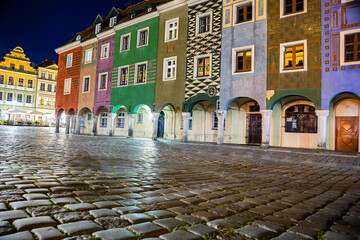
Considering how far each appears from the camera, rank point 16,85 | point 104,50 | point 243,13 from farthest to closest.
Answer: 1. point 16,85
2. point 104,50
3. point 243,13

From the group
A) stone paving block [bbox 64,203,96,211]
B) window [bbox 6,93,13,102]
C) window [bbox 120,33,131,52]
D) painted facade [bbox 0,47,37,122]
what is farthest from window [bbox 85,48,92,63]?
window [bbox 6,93,13,102]

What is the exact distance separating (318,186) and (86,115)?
29.6m

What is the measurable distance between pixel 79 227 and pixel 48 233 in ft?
0.73

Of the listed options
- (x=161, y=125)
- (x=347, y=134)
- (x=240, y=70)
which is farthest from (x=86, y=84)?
(x=347, y=134)

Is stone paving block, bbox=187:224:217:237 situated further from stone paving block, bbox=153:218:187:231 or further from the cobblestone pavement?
stone paving block, bbox=153:218:187:231

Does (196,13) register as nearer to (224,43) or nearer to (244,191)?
(224,43)

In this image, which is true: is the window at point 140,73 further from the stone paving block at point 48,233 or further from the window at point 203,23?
the stone paving block at point 48,233

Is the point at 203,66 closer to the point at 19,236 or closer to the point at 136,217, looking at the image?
the point at 136,217

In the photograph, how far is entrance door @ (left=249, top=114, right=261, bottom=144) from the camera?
19062mm

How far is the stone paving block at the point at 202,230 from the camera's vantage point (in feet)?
6.52

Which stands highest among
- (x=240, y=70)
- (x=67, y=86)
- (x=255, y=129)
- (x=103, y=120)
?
(x=67, y=86)

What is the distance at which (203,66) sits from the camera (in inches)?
719

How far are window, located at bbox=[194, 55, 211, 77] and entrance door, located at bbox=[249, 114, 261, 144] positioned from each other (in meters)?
4.98

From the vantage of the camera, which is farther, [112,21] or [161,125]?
[112,21]
